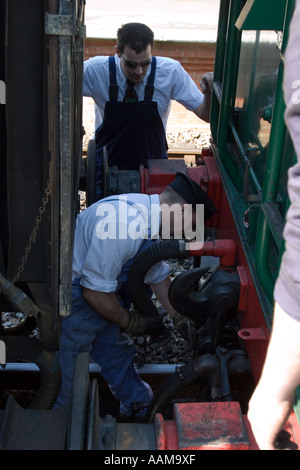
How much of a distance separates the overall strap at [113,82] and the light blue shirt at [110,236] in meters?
1.48

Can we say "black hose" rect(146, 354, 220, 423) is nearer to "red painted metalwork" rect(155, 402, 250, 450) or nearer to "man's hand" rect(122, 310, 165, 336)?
"man's hand" rect(122, 310, 165, 336)

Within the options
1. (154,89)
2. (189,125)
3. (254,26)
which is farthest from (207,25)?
(254,26)

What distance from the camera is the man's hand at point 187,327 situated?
2.78 metres

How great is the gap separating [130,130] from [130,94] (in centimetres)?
26

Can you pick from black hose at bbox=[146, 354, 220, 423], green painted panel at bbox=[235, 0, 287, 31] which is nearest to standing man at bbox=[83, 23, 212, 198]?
green painted panel at bbox=[235, 0, 287, 31]

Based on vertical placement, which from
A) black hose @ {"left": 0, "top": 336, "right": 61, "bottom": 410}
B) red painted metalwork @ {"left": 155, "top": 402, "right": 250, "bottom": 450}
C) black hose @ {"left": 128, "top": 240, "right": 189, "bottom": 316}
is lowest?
black hose @ {"left": 0, "top": 336, "right": 61, "bottom": 410}

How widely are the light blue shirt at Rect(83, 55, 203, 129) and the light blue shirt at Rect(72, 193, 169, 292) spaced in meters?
1.60

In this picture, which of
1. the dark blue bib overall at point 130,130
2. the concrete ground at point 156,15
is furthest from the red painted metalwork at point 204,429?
the concrete ground at point 156,15

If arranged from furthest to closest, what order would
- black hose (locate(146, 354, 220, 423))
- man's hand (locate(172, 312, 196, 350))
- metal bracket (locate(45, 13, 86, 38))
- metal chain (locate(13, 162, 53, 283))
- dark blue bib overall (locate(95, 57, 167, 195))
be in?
dark blue bib overall (locate(95, 57, 167, 195))
man's hand (locate(172, 312, 196, 350))
black hose (locate(146, 354, 220, 423))
metal chain (locate(13, 162, 53, 283))
metal bracket (locate(45, 13, 86, 38))

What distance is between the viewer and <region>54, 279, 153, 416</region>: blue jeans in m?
2.80

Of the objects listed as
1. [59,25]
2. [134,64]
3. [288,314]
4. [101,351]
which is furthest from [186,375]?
[134,64]

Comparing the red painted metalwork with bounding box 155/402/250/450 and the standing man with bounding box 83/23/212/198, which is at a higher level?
the standing man with bounding box 83/23/212/198
